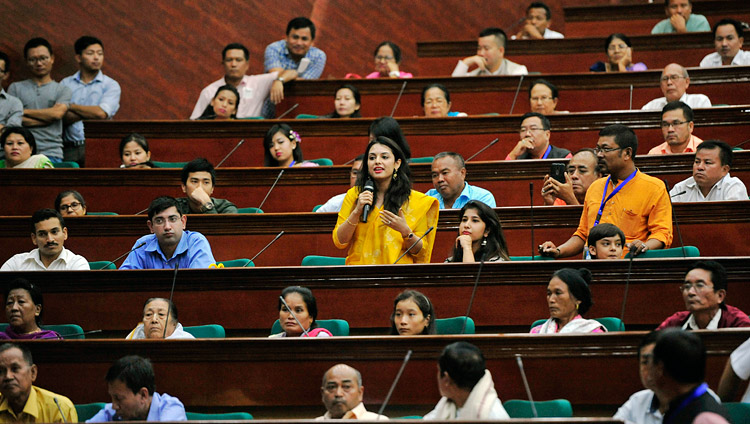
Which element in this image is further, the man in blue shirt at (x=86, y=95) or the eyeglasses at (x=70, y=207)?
the man in blue shirt at (x=86, y=95)

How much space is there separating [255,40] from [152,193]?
154 cm

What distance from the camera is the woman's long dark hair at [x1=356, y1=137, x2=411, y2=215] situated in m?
2.15

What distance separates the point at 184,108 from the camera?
412 centimetres

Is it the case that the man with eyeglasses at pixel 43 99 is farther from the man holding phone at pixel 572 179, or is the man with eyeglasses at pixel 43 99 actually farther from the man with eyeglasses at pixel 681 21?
the man with eyeglasses at pixel 681 21

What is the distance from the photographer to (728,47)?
138 inches

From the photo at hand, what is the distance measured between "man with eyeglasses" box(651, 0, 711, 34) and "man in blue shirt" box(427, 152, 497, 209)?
1.90m

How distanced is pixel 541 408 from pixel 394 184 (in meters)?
0.80

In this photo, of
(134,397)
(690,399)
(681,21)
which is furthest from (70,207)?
(681,21)

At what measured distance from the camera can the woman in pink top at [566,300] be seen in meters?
1.81

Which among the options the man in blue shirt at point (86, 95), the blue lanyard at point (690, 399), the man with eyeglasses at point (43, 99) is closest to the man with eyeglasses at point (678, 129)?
the blue lanyard at point (690, 399)

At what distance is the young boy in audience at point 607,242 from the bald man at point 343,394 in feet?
2.45

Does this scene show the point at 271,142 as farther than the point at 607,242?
Yes

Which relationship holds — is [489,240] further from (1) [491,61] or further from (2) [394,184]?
(1) [491,61]

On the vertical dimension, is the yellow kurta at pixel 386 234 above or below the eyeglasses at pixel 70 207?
below
